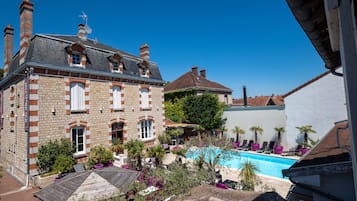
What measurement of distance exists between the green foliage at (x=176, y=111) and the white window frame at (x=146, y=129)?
5775mm

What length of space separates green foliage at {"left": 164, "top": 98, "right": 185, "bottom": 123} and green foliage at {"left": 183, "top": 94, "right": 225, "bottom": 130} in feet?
4.85

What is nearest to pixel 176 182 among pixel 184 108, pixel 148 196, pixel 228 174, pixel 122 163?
pixel 148 196

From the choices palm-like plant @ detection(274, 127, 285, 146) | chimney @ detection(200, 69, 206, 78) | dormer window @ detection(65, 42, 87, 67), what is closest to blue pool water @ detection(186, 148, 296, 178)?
palm-like plant @ detection(274, 127, 285, 146)

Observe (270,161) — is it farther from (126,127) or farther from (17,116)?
(17,116)

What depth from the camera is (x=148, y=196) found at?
24.6 ft

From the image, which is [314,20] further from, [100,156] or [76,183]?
[100,156]

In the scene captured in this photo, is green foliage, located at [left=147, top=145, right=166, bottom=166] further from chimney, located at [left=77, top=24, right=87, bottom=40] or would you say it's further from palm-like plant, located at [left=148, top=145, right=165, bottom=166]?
chimney, located at [left=77, top=24, right=87, bottom=40]

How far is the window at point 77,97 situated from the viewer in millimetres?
12938

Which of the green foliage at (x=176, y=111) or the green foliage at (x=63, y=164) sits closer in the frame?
the green foliage at (x=63, y=164)

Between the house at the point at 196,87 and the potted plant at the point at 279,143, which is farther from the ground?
the house at the point at 196,87

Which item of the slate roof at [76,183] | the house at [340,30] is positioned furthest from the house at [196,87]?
the house at [340,30]

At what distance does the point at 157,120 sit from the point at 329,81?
14.7m

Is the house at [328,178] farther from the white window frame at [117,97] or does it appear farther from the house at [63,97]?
the white window frame at [117,97]

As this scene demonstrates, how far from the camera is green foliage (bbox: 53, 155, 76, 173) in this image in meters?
10.5
